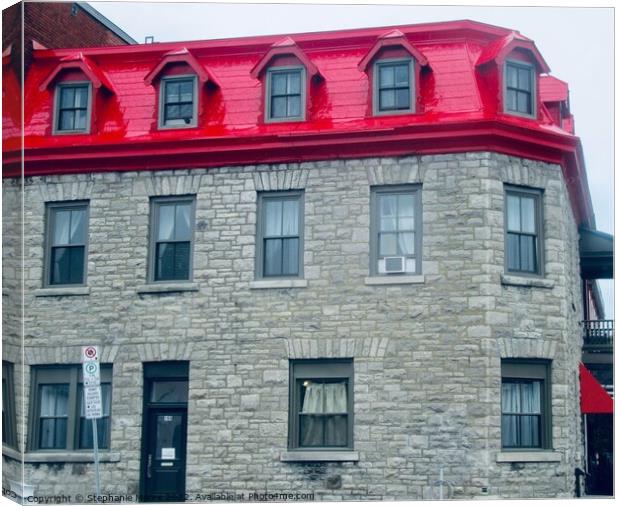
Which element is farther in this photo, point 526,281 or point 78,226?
point 78,226

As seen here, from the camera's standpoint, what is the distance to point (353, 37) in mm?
17188

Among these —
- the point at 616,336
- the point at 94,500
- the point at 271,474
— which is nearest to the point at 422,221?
the point at 616,336

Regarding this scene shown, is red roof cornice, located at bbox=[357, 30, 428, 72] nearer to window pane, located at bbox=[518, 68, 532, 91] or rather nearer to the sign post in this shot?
window pane, located at bbox=[518, 68, 532, 91]

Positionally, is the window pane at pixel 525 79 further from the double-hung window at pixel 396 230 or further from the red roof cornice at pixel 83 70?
the red roof cornice at pixel 83 70

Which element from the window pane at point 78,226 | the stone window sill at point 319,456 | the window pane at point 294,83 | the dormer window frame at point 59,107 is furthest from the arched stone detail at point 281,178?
the stone window sill at point 319,456

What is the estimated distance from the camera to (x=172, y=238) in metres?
17.1

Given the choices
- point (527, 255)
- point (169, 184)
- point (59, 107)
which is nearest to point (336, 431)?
point (527, 255)

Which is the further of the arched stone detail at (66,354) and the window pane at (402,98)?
the window pane at (402,98)

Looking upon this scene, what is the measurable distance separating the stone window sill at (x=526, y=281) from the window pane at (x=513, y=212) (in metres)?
0.76

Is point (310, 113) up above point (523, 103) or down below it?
below

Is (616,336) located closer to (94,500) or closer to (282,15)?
(282,15)

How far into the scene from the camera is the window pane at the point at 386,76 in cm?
1705

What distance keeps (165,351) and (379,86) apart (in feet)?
→ 16.9

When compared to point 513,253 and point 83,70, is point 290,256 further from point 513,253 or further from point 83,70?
point 83,70
